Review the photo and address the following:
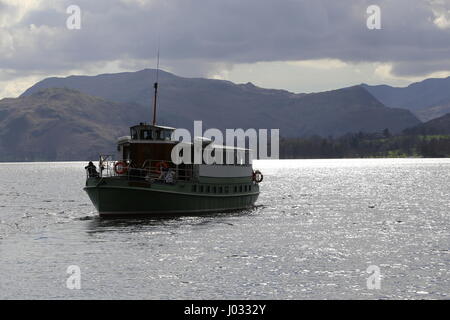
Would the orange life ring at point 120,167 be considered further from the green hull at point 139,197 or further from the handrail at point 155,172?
the green hull at point 139,197

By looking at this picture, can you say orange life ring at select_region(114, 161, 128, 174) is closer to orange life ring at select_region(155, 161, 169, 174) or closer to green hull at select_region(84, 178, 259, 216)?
green hull at select_region(84, 178, 259, 216)

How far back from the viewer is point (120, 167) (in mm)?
55469

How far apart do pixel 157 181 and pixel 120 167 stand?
3787 millimetres

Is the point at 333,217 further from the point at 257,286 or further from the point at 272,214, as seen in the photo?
the point at 257,286

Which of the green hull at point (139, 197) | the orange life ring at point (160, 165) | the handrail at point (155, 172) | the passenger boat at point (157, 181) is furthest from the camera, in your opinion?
the orange life ring at point (160, 165)

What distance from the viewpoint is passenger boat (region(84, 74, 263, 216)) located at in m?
52.4

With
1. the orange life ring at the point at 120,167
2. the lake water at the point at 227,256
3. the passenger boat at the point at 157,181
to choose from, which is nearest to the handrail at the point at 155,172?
the passenger boat at the point at 157,181

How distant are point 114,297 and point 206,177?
96.4 ft

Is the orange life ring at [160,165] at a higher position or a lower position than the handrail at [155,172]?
higher

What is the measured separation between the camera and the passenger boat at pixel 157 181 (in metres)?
52.4

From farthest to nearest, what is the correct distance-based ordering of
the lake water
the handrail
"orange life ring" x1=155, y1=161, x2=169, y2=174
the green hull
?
"orange life ring" x1=155, y1=161, x2=169, y2=174 < the handrail < the green hull < the lake water

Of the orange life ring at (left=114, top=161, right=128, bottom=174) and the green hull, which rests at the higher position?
the orange life ring at (left=114, top=161, right=128, bottom=174)

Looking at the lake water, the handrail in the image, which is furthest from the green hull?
the lake water
